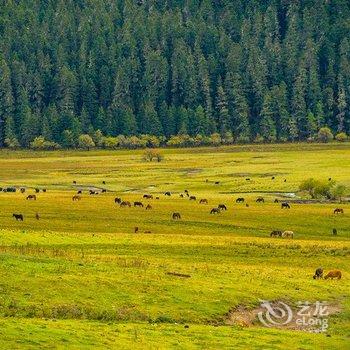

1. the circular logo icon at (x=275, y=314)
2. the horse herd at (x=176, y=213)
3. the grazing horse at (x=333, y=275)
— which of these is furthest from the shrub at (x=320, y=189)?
the circular logo icon at (x=275, y=314)

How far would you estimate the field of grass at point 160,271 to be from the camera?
34656 mm

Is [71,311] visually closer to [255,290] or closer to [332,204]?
[255,290]

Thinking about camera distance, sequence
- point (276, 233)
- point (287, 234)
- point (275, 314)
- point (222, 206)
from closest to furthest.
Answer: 1. point (275, 314)
2. point (287, 234)
3. point (276, 233)
4. point (222, 206)

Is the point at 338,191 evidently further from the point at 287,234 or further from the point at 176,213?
the point at 287,234

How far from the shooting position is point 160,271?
155ft

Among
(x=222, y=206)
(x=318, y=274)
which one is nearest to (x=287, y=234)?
(x=222, y=206)

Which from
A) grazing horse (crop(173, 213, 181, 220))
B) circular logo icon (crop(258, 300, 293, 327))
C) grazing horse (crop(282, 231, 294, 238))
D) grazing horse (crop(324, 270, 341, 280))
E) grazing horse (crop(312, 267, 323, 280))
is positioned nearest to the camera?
circular logo icon (crop(258, 300, 293, 327))

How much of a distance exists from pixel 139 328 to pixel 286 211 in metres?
60.9

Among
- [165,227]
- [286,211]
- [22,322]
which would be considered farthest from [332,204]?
[22,322]

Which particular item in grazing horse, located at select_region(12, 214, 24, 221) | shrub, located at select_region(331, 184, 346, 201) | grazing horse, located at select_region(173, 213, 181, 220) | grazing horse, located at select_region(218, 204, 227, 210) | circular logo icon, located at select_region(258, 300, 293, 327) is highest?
grazing horse, located at select_region(12, 214, 24, 221)

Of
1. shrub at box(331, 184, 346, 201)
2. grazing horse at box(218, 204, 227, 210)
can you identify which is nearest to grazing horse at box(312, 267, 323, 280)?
grazing horse at box(218, 204, 227, 210)

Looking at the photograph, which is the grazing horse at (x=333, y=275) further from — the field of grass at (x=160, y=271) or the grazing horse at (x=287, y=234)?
the grazing horse at (x=287, y=234)

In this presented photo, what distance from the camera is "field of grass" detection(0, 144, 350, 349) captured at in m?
34.7

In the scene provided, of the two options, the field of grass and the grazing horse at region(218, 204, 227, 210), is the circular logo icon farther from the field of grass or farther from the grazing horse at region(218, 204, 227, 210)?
the grazing horse at region(218, 204, 227, 210)
